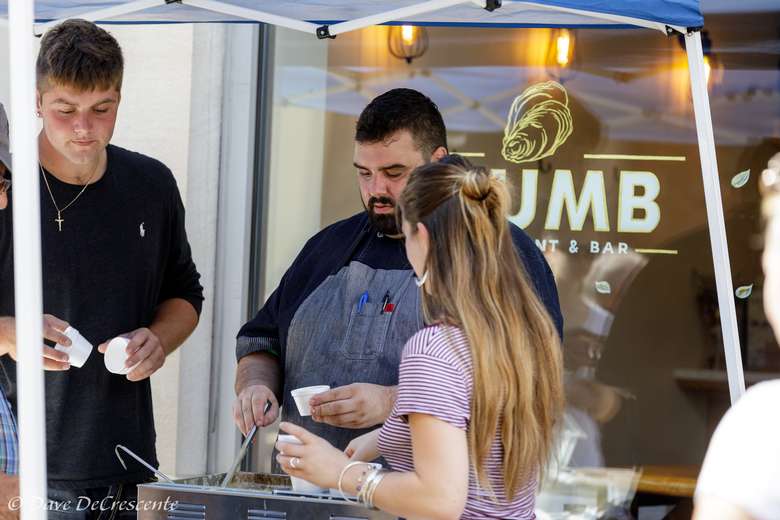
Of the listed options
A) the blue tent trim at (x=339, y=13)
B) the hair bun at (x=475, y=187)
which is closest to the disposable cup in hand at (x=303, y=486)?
the hair bun at (x=475, y=187)

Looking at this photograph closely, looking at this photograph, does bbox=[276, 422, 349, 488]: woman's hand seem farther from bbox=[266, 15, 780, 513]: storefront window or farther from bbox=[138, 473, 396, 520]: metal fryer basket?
bbox=[266, 15, 780, 513]: storefront window

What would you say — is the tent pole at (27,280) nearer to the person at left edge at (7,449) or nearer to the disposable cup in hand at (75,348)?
the person at left edge at (7,449)

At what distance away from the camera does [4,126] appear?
248 cm

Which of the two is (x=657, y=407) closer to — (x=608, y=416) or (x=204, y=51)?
(x=608, y=416)

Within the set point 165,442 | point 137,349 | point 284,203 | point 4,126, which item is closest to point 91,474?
point 137,349

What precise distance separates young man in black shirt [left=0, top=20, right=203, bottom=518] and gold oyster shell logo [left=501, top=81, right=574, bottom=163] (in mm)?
1928

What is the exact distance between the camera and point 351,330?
8.71 ft

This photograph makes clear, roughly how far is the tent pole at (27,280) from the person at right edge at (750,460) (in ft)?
3.68

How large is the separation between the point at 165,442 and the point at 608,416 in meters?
1.87

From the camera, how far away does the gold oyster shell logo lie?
441cm

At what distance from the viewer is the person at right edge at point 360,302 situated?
258 centimetres

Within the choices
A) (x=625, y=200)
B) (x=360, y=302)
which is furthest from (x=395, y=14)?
(x=625, y=200)

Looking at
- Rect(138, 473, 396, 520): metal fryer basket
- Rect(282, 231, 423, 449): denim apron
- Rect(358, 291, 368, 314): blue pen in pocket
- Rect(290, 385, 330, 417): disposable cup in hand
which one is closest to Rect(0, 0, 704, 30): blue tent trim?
Rect(282, 231, 423, 449): denim apron

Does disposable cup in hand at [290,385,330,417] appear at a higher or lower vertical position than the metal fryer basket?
higher
